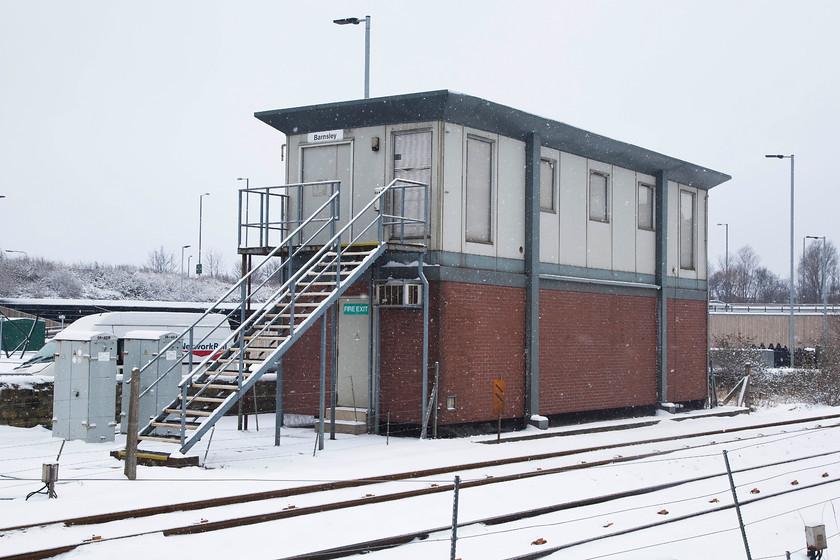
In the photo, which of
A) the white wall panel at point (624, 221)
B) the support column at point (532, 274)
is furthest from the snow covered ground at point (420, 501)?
the white wall panel at point (624, 221)

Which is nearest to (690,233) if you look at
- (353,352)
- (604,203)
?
(604,203)

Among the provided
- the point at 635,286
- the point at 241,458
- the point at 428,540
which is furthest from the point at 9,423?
the point at 635,286

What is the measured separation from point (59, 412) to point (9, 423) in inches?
90.9

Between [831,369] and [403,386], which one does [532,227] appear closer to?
[403,386]

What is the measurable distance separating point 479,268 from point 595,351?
15.8ft

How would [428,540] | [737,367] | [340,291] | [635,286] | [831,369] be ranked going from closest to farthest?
[428,540] → [340,291] → [635,286] → [831,369] → [737,367]

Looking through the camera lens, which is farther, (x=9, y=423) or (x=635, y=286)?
(x=635, y=286)

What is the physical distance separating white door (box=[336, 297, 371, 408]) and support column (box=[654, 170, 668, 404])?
365 inches

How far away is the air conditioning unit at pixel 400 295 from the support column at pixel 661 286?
920cm

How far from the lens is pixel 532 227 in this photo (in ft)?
64.3

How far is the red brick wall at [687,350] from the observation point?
80.9 ft

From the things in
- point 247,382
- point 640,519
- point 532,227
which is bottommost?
point 640,519

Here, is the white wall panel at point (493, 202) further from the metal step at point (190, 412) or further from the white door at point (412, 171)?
the metal step at point (190, 412)

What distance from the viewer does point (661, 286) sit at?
24062 millimetres
